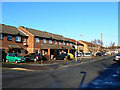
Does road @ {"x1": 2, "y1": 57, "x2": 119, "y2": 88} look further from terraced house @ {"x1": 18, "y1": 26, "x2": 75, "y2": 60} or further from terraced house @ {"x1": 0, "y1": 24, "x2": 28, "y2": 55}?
terraced house @ {"x1": 18, "y1": 26, "x2": 75, "y2": 60}

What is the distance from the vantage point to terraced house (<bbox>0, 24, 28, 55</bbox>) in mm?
27000

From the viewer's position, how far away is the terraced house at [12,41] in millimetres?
27000

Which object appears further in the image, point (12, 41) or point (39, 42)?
point (39, 42)

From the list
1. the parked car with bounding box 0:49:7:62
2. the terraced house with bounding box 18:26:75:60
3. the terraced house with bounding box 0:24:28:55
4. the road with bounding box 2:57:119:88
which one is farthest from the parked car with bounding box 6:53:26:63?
the road with bounding box 2:57:119:88

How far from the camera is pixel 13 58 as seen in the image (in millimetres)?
23922

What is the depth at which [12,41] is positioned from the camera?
29156mm

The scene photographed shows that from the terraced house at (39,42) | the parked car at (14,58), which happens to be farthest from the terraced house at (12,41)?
the parked car at (14,58)

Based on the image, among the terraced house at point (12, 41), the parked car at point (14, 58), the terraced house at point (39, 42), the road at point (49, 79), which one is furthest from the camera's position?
the terraced house at point (39, 42)

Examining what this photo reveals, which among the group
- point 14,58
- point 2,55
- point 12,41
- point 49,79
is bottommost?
point 49,79

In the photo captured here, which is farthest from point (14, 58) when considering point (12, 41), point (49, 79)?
point (49, 79)

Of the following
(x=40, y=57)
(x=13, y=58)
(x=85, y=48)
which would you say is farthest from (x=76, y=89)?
(x=85, y=48)

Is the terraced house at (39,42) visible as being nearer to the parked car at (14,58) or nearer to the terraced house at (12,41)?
the terraced house at (12,41)

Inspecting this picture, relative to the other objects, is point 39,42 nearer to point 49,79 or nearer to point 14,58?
point 14,58

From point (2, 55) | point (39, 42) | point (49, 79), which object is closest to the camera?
point (49, 79)
